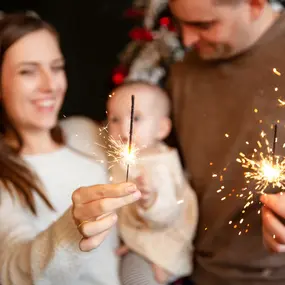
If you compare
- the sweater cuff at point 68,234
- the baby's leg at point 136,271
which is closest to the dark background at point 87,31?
the baby's leg at point 136,271

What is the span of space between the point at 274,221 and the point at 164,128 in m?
0.44

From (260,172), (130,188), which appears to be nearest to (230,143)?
(260,172)

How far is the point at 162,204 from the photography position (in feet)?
3.41

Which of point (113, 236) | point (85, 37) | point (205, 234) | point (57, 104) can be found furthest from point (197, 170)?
point (85, 37)

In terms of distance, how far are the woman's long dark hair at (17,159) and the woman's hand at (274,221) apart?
1.48 feet

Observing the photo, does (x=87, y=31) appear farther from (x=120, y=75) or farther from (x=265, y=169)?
(x=265, y=169)

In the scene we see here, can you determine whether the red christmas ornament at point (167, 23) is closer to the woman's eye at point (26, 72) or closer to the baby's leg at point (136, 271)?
the woman's eye at point (26, 72)

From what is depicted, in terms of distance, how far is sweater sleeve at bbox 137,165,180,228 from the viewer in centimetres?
103

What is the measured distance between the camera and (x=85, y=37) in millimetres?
2094

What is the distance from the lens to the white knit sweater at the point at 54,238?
2.73ft

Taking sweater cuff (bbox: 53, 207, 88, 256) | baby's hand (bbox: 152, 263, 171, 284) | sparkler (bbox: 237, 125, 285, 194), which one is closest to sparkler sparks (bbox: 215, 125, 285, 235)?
sparkler (bbox: 237, 125, 285, 194)

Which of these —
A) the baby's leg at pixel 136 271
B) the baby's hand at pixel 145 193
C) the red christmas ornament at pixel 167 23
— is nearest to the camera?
the baby's hand at pixel 145 193

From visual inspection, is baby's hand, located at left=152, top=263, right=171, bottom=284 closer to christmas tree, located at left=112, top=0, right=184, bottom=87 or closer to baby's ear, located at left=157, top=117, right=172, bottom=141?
baby's ear, located at left=157, top=117, right=172, bottom=141

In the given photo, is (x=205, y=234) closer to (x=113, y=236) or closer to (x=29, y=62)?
(x=113, y=236)
